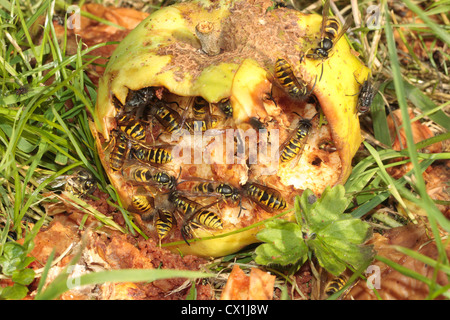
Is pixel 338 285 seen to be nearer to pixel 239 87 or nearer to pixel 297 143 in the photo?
pixel 297 143

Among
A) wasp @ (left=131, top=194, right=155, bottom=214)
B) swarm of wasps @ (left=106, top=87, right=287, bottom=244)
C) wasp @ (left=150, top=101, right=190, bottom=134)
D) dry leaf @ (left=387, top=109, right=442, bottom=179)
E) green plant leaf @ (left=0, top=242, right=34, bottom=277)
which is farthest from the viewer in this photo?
dry leaf @ (left=387, top=109, right=442, bottom=179)

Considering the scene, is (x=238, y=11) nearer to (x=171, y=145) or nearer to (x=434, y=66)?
(x=171, y=145)

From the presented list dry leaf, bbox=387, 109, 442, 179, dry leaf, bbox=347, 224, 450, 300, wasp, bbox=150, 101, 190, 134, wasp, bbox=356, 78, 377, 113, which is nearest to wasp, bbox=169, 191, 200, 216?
wasp, bbox=150, 101, 190, 134

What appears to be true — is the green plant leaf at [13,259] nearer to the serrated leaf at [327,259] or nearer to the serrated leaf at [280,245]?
the serrated leaf at [280,245]

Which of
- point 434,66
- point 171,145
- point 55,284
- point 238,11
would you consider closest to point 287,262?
point 171,145

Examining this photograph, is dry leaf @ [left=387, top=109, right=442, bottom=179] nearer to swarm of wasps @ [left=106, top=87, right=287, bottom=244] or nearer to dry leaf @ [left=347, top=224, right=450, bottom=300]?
dry leaf @ [left=347, top=224, right=450, bottom=300]

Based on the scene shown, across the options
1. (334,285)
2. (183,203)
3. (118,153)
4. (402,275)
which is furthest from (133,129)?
(402,275)
